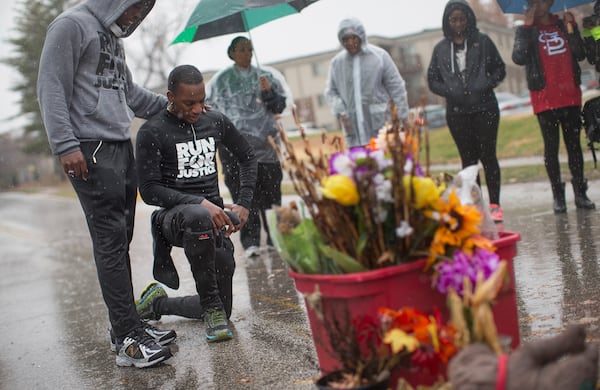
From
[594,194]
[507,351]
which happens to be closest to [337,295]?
[507,351]

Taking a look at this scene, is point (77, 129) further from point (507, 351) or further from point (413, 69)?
point (413, 69)

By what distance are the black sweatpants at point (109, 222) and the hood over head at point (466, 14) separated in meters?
4.06

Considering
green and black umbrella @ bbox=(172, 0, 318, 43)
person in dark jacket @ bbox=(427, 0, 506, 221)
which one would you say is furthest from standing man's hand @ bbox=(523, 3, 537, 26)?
green and black umbrella @ bbox=(172, 0, 318, 43)

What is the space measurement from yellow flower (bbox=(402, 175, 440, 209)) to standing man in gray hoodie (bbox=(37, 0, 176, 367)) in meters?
2.11

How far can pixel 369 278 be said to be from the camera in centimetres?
275

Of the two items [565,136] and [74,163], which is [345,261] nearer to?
[74,163]

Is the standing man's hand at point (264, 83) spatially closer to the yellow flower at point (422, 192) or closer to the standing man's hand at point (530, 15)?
the standing man's hand at point (530, 15)

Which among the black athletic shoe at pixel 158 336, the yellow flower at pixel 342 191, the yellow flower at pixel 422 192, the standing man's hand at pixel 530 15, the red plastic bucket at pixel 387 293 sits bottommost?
the black athletic shoe at pixel 158 336

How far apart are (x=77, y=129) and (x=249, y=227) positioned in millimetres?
3765

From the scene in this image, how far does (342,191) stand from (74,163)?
6.43 feet

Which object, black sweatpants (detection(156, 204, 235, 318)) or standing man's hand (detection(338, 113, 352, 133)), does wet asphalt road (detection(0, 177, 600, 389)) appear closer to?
black sweatpants (detection(156, 204, 235, 318))

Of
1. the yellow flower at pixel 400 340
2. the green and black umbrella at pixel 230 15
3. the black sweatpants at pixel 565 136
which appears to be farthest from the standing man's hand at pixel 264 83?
the yellow flower at pixel 400 340

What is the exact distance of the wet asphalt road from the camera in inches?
160

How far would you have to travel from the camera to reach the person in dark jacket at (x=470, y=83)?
7434 mm
